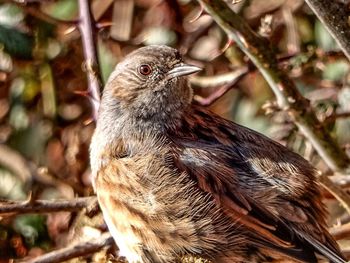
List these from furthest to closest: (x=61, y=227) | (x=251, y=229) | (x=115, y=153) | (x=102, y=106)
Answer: (x=61, y=227), (x=102, y=106), (x=115, y=153), (x=251, y=229)

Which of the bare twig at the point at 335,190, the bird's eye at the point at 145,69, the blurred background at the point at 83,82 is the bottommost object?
the blurred background at the point at 83,82

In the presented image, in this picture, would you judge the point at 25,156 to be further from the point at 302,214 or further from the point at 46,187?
the point at 302,214

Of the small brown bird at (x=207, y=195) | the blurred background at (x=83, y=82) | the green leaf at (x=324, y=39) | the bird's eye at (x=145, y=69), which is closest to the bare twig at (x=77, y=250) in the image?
the small brown bird at (x=207, y=195)

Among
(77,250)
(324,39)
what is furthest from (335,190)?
(324,39)

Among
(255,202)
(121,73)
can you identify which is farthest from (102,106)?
(255,202)

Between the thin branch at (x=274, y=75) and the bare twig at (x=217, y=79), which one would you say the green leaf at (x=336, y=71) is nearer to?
the bare twig at (x=217, y=79)

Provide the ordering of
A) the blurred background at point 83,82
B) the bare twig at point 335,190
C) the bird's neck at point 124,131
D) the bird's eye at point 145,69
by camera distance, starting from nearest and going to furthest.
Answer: the bare twig at point 335,190, the bird's neck at point 124,131, the bird's eye at point 145,69, the blurred background at point 83,82
